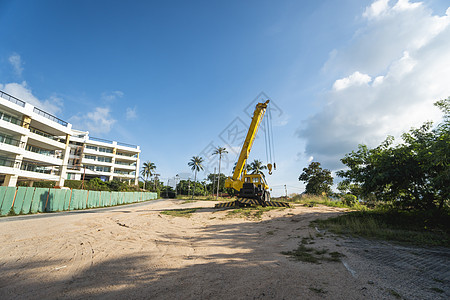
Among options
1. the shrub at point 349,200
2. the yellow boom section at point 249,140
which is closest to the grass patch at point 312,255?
the yellow boom section at point 249,140

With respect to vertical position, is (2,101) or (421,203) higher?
(2,101)

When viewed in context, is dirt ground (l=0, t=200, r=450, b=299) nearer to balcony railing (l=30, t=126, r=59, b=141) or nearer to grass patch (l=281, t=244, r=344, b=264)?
grass patch (l=281, t=244, r=344, b=264)

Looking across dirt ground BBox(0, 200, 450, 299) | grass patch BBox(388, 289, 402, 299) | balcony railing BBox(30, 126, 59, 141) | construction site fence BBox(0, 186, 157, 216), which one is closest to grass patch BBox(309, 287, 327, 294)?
dirt ground BBox(0, 200, 450, 299)

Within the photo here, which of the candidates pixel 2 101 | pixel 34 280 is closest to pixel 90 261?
pixel 34 280

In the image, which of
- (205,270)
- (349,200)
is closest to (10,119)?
(205,270)

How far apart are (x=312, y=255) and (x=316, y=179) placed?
33441mm

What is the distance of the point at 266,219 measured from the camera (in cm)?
1147

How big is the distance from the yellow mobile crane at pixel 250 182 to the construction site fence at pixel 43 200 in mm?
15926

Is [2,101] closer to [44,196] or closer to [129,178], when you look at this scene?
[44,196]

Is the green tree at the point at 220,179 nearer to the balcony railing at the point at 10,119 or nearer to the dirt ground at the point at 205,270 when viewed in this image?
the balcony railing at the point at 10,119

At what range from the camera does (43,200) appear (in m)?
17.9

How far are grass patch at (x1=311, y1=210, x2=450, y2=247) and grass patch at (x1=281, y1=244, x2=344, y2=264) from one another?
2.93 meters

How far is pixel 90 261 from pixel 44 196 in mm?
18989

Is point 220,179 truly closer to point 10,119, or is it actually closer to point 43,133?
point 43,133
